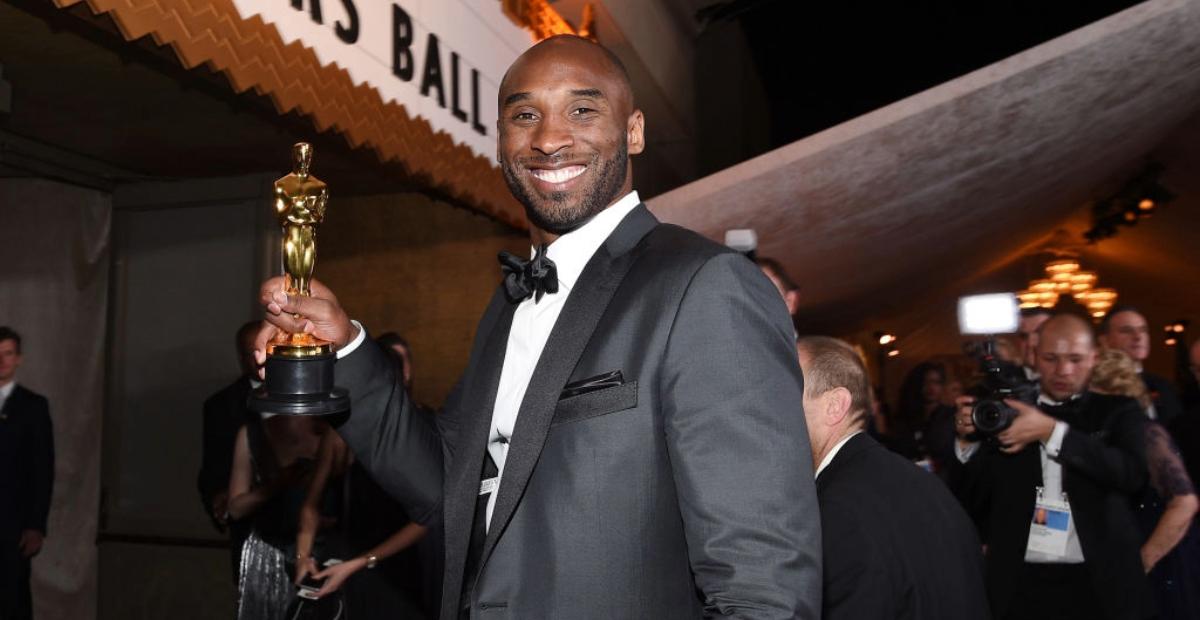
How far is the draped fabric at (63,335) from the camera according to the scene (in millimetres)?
5641

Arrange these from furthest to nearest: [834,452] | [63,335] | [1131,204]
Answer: [1131,204] → [63,335] → [834,452]

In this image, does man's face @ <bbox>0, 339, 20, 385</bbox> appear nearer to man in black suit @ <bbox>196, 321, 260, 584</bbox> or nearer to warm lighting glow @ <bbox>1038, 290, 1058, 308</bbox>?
man in black suit @ <bbox>196, 321, 260, 584</bbox>

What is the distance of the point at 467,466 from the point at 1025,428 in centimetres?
277

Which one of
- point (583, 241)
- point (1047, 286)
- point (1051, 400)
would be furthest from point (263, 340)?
point (1047, 286)

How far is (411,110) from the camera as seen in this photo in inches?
160

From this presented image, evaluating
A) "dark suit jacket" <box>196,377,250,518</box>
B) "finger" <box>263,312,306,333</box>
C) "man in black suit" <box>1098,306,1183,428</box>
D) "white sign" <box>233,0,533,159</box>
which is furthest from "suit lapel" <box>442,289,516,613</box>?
"man in black suit" <box>1098,306,1183,428</box>

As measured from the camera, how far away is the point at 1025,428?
3561 millimetres

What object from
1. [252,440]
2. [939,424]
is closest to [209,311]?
[252,440]

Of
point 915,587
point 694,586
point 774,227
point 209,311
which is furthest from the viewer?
point 774,227

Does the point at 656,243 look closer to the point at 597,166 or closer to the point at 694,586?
the point at 597,166

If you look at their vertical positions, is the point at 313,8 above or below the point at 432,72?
below

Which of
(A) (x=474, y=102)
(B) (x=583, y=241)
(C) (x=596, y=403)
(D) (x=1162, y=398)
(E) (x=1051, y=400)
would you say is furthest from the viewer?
(D) (x=1162, y=398)

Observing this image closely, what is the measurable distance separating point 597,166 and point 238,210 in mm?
4685

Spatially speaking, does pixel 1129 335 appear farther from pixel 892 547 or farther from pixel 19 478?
pixel 19 478
